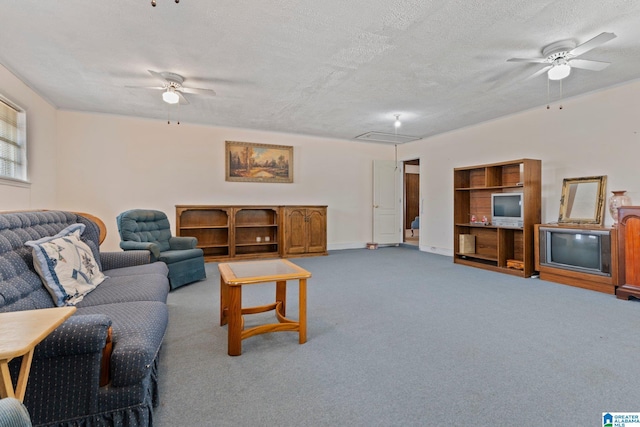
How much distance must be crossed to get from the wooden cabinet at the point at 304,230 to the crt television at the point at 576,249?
12.0ft

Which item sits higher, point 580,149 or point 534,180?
point 580,149

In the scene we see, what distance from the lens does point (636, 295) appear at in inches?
131

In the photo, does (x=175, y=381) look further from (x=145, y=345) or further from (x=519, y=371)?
(x=519, y=371)

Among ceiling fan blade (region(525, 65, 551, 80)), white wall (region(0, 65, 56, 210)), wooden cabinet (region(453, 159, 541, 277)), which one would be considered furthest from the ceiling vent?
white wall (region(0, 65, 56, 210))

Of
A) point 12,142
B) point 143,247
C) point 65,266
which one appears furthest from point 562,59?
point 12,142

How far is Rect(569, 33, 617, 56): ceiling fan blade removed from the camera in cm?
244

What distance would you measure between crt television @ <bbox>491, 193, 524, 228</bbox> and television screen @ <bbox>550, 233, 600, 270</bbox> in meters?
0.51

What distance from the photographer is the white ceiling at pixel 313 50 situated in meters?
2.40

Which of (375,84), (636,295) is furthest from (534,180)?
(375,84)

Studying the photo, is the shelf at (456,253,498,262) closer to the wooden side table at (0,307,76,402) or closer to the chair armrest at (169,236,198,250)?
the chair armrest at (169,236,198,250)

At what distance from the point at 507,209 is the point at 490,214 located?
0.62 meters

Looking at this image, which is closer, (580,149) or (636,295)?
(636,295)

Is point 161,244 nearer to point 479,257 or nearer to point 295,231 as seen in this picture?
point 295,231

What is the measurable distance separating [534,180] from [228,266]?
446 cm
